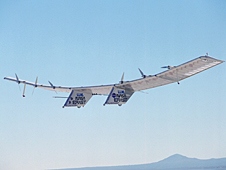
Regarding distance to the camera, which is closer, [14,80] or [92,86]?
[92,86]

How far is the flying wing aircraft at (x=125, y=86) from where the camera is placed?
2793 inches

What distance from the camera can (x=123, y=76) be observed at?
84062mm

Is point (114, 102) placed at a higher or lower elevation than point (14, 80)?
lower

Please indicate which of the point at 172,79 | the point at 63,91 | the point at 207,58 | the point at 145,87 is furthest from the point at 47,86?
the point at 207,58

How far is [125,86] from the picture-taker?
3334 inches

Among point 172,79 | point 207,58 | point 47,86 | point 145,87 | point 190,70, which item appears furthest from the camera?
point 47,86

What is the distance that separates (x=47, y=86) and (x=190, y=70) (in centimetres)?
3936

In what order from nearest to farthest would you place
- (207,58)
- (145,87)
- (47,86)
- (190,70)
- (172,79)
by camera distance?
1. (207,58)
2. (190,70)
3. (172,79)
4. (145,87)
5. (47,86)

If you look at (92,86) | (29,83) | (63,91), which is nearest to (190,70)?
(92,86)

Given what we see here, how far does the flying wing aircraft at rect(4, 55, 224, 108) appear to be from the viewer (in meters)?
70.9

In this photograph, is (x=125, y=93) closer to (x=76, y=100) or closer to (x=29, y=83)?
(x=76, y=100)

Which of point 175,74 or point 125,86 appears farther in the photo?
point 125,86

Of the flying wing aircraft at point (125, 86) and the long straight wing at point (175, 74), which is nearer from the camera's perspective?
the long straight wing at point (175, 74)

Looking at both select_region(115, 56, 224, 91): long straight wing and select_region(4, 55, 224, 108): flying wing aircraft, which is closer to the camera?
select_region(115, 56, 224, 91): long straight wing
